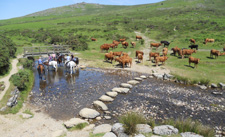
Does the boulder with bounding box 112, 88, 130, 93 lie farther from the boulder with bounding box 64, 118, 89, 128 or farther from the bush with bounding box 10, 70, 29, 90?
the bush with bounding box 10, 70, 29, 90

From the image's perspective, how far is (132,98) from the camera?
14.8 m

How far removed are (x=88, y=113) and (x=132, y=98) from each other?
4530 mm

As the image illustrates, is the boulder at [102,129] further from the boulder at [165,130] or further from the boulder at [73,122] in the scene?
the boulder at [165,130]

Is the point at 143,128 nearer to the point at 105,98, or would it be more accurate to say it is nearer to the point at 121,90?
the point at 105,98

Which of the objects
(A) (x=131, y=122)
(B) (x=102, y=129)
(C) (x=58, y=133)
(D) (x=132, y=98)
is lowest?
(D) (x=132, y=98)

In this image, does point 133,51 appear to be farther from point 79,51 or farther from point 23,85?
point 23,85

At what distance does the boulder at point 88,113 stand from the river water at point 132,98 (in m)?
0.50

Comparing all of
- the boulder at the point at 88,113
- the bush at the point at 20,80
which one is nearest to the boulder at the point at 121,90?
the boulder at the point at 88,113

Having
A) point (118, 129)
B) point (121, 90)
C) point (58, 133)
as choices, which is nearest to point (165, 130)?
point (118, 129)

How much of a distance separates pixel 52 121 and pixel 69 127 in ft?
5.04

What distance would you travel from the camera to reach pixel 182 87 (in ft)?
56.4

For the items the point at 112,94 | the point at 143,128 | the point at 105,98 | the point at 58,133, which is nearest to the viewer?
the point at 143,128

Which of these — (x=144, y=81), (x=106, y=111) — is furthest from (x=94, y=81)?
(x=106, y=111)

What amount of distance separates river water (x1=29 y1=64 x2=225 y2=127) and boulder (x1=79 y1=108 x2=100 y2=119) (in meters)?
0.50
